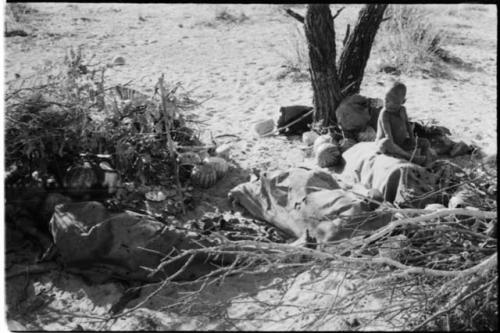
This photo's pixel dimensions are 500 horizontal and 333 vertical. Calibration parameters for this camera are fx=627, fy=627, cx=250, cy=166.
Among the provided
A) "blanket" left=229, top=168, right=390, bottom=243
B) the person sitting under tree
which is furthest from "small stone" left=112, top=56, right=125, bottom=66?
the person sitting under tree

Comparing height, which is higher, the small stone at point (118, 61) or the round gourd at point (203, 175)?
the small stone at point (118, 61)

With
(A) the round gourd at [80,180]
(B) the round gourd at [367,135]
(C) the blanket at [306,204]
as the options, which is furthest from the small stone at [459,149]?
(A) the round gourd at [80,180]

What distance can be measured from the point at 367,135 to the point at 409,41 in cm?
272

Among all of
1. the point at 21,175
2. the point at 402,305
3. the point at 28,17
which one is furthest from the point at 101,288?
the point at 28,17

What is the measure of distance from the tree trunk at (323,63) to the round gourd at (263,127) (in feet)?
1.32

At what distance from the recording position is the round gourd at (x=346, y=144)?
16.4 feet

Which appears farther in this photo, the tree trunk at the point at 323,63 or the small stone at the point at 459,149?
the tree trunk at the point at 323,63

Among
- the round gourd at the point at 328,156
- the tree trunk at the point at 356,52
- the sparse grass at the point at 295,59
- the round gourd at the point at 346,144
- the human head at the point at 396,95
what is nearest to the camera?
the human head at the point at 396,95

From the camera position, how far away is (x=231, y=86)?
6.61 metres

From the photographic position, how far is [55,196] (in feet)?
13.0

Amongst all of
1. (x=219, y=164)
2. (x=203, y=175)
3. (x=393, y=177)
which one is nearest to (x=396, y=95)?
(x=393, y=177)

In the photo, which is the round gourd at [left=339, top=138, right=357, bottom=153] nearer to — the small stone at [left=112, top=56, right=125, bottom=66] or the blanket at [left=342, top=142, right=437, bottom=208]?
the blanket at [left=342, top=142, right=437, bottom=208]

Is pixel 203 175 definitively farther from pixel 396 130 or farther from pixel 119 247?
pixel 396 130

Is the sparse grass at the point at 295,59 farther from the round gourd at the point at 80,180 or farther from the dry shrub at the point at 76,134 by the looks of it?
the round gourd at the point at 80,180
